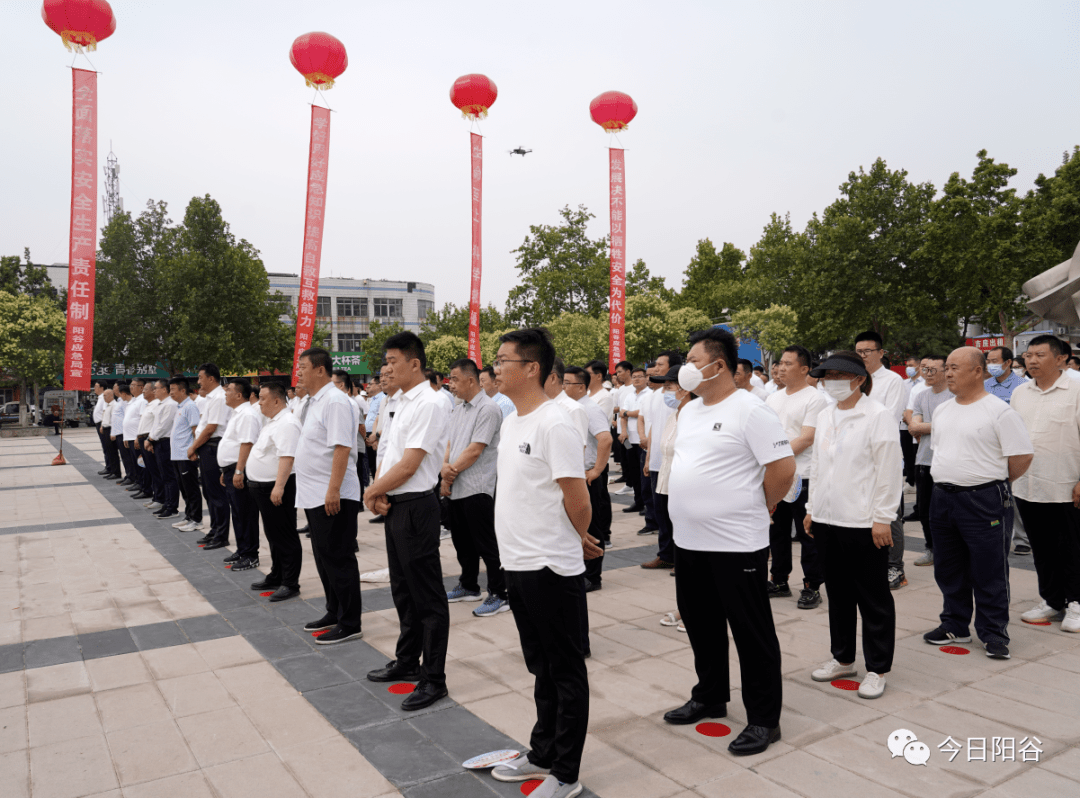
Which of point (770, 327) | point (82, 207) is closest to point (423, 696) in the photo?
point (82, 207)

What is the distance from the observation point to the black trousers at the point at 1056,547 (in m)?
4.57

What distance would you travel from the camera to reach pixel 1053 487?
15.0ft

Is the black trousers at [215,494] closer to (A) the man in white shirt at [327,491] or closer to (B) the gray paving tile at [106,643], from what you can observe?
(B) the gray paving tile at [106,643]

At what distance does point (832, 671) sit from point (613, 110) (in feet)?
44.8

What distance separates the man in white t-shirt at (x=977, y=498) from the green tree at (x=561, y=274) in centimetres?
3925

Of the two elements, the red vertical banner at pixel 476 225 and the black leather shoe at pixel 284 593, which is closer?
the black leather shoe at pixel 284 593

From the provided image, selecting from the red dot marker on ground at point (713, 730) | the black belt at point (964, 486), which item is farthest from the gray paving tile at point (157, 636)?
the black belt at point (964, 486)

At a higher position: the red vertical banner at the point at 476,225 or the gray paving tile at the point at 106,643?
the red vertical banner at the point at 476,225

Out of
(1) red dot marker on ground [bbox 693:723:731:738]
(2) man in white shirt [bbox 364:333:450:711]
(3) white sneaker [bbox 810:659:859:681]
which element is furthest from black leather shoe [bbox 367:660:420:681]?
(3) white sneaker [bbox 810:659:859:681]

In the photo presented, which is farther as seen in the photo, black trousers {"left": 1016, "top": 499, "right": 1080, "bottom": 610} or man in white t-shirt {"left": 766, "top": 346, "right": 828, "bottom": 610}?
man in white t-shirt {"left": 766, "top": 346, "right": 828, "bottom": 610}

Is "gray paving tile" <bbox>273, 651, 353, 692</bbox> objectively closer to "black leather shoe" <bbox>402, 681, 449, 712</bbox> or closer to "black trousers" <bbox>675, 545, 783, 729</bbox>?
"black leather shoe" <bbox>402, 681, 449, 712</bbox>

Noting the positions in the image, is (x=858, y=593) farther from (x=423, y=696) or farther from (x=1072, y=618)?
(x=423, y=696)

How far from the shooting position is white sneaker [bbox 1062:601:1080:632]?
4.45m

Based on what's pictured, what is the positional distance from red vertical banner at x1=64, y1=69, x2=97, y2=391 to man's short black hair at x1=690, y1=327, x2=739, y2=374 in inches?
418
